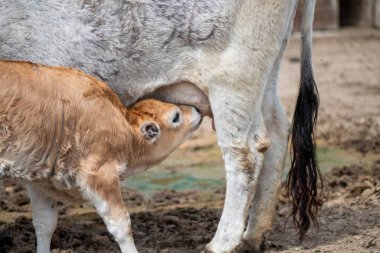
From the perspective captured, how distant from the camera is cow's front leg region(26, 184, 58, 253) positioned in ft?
20.7

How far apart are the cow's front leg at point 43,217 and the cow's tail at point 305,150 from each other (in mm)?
1576

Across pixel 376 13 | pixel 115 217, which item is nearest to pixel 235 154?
pixel 115 217

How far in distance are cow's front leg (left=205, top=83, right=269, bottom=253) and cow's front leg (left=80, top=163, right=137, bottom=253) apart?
861 millimetres

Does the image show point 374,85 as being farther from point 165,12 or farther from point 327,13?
point 165,12

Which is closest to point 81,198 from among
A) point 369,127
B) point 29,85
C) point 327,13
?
point 29,85

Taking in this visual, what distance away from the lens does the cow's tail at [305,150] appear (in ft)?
22.7

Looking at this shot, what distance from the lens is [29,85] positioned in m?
5.89

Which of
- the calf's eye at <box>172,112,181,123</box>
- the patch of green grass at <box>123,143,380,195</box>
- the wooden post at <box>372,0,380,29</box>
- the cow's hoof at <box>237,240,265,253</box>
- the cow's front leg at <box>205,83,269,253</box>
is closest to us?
the calf's eye at <box>172,112,181,123</box>

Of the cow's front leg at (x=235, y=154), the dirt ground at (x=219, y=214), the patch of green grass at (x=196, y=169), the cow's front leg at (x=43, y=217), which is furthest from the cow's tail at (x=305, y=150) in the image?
the patch of green grass at (x=196, y=169)

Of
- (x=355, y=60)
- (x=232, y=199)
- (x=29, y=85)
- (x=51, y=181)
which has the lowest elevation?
(x=355, y=60)

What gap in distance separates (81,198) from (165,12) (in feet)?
4.46

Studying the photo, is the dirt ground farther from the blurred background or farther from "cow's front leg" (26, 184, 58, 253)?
"cow's front leg" (26, 184, 58, 253)

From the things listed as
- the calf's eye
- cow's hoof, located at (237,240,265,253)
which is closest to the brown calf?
the calf's eye

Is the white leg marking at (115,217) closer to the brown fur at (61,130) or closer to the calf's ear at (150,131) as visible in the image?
the brown fur at (61,130)
